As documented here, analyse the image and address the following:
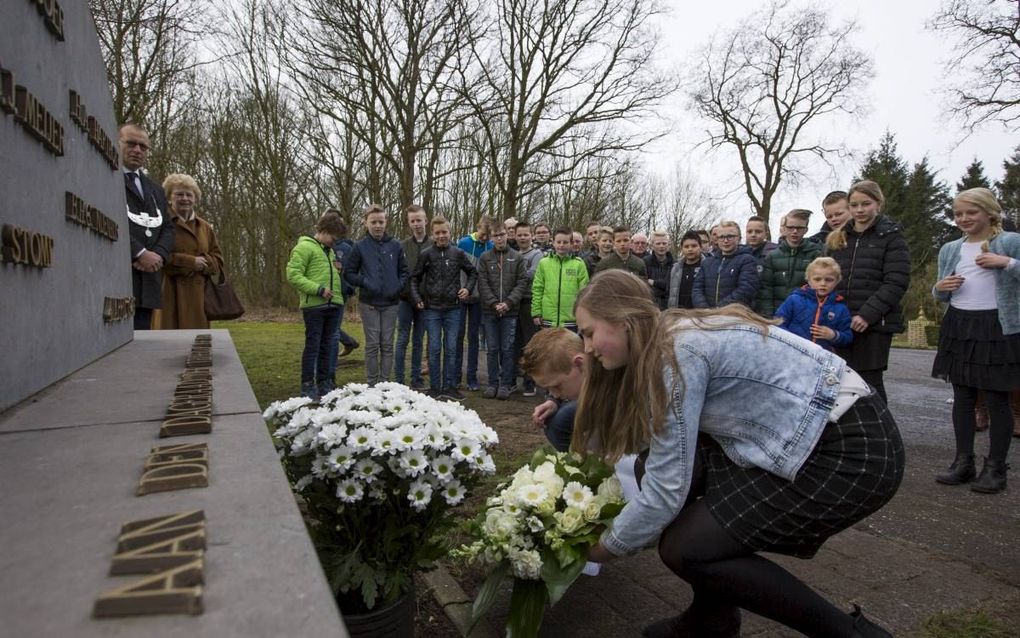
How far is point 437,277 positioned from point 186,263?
250 centimetres

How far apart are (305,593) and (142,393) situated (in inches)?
69.3

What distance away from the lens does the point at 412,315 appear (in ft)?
23.1

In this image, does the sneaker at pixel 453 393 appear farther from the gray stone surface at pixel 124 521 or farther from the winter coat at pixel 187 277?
the gray stone surface at pixel 124 521

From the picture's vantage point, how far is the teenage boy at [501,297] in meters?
6.88

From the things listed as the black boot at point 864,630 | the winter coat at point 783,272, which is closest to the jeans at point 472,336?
the winter coat at point 783,272

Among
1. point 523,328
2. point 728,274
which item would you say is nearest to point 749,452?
point 728,274

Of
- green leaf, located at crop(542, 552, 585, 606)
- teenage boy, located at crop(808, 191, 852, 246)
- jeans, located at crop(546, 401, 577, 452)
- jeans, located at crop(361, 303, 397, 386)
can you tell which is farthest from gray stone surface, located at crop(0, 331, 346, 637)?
teenage boy, located at crop(808, 191, 852, 246)

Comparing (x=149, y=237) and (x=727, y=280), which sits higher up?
(x=149, y=237)

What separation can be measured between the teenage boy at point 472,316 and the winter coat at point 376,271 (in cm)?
80

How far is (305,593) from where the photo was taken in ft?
3.11

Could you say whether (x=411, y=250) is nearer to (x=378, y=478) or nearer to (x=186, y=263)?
(x=186, y=263)

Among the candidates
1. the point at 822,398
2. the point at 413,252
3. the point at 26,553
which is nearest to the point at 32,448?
the point at 26,553

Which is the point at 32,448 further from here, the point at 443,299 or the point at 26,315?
the point at 443,299

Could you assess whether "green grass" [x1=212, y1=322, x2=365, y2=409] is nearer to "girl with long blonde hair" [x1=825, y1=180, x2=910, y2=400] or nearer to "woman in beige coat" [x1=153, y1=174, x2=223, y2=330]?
"woman in beige coat" [x1=153, y1=174, x2=223, y2=330]
